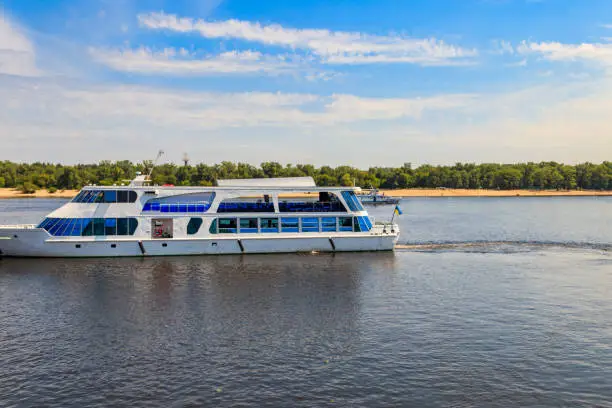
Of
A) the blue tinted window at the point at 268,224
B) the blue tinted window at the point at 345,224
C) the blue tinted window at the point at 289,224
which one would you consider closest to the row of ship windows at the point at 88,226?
the blue tinted window at the point at 268,224

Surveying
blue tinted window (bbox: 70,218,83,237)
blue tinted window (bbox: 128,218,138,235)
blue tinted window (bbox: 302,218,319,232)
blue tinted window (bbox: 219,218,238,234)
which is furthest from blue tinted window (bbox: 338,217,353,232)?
blue tinted window (bbox: 70,218,83,237)

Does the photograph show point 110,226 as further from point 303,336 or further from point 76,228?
point 303,336

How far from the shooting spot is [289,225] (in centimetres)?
5703

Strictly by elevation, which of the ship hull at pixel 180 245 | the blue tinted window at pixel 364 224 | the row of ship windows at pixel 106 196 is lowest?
the ship hull at pixel 180 245

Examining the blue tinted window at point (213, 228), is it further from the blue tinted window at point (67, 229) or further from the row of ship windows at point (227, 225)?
the blue tinted window at point (67, 229)

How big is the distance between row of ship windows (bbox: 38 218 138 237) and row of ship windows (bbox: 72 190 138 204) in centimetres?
187

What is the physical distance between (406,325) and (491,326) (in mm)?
4959

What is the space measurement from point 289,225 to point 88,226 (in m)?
19.9

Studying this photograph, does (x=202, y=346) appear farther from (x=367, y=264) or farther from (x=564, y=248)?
(x=564, y=248)

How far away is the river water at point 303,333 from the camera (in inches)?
904

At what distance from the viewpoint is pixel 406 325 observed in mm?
31656

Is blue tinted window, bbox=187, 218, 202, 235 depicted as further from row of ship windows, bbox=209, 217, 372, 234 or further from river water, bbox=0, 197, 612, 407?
river water, bbox=0, 197, 612, 407

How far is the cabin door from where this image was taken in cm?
5422

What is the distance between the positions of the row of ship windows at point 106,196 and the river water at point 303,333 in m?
6.04
